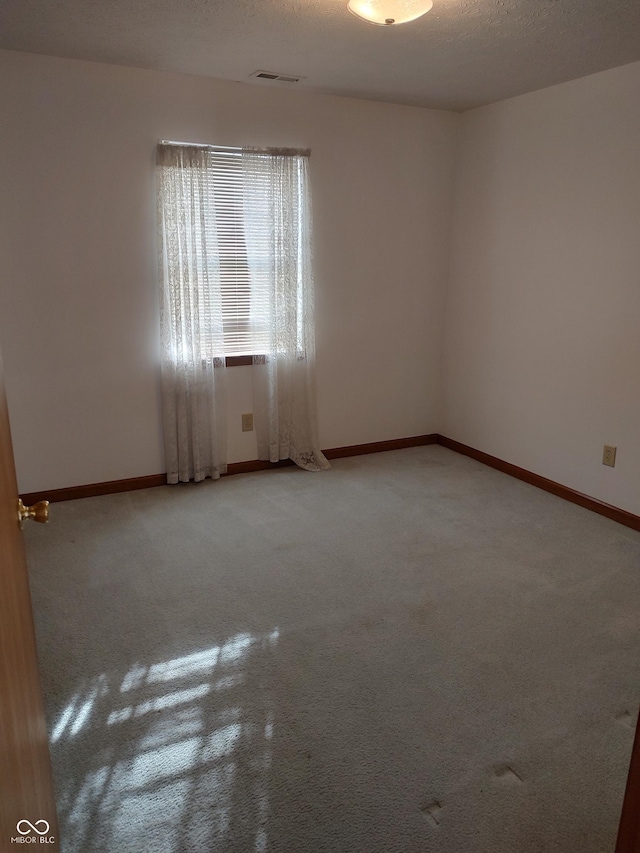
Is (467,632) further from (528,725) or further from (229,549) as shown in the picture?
(229,549)

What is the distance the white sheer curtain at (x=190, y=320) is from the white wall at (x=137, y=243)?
0.11 metres

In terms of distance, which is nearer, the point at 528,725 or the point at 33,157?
Answer: the point at 528,725

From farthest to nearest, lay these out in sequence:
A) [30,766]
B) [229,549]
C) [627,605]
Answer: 1. [229,549]
2. [627,605]
3. [30,766]

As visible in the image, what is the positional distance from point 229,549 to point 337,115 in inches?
112

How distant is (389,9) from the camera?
229cm

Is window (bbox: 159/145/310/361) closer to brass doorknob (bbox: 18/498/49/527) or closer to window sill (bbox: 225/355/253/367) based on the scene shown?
window sill (bbox: 225/355/253/367)

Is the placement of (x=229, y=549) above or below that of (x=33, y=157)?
below

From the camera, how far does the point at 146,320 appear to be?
3.76 meters

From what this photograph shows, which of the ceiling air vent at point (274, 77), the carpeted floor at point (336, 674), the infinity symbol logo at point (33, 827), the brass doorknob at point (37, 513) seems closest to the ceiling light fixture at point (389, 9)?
the ceiling air vent at point (274, 77)

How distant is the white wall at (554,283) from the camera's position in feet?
11.2

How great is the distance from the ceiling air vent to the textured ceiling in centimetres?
6

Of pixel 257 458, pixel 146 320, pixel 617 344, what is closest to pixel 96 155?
pixel 146 320
